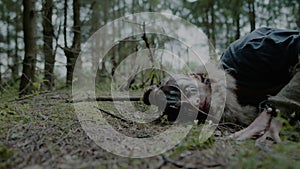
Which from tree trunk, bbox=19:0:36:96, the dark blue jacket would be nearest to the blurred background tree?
tree trunk, bbox=19:0:36:96

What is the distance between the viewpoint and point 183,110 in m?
2.22

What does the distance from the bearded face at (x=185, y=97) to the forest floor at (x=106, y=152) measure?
258 mm

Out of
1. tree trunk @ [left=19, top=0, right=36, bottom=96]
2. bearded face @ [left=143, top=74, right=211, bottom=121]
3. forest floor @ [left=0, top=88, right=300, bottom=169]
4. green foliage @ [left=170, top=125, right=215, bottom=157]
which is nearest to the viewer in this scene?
forest floor @ [left=0, top=88, right=300, bottom=169]

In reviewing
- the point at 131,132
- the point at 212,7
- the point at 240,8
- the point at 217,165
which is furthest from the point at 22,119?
the point at 212,7

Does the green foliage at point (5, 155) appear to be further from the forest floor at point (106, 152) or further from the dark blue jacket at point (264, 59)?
the dark blue jacket at point (264, 59)

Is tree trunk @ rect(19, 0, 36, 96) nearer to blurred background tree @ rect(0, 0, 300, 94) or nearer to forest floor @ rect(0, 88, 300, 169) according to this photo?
blurred background tree @ rect(0, 0, 300, 94)

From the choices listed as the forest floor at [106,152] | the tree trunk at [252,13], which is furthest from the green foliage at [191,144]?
the tree trunk at [252,13]

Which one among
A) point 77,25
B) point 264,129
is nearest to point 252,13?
point 77,25

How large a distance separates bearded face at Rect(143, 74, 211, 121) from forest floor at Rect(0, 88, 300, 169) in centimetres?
26

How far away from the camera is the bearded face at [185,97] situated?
2.19 m

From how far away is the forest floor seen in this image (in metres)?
1.18

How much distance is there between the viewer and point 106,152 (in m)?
1.37

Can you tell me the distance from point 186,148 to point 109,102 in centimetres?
220

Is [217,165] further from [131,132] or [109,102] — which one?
[109,102]
